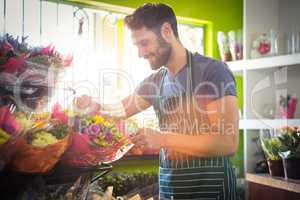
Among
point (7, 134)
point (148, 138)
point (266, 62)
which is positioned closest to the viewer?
point (7, 134)

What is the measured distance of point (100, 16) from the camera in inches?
49.2

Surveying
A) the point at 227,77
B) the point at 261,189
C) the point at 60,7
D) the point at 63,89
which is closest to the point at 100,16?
the point at 60,7

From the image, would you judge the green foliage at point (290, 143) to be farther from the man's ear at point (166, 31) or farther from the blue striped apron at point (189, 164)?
the man's ear at point (166, 31)

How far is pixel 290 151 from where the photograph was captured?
4.79 feet

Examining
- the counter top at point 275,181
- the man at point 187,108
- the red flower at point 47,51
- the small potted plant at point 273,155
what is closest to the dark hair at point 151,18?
the man at point 187,108

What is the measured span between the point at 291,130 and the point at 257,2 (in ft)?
1.96

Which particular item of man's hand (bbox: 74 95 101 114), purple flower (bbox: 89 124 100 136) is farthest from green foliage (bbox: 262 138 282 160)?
purple flower (bbox: 89 124 100 136)

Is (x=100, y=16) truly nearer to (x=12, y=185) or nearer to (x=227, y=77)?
(x=227, y=77)

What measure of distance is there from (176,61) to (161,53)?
5 cm

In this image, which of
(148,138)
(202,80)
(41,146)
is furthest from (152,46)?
(41,146)

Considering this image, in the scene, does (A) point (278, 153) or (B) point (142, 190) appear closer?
(B) point (142, 190)

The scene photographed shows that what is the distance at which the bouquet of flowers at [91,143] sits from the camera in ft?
2.70

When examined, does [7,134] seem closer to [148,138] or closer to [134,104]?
[148,138]

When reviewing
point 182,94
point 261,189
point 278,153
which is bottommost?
point 261,189
